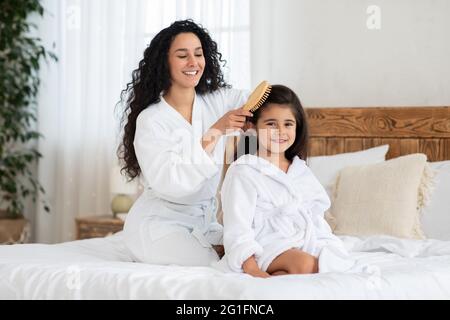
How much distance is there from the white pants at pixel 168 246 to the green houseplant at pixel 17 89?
255 centimetres

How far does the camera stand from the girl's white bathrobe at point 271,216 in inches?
91.1

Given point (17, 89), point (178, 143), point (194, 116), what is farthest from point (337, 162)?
point (17, 89)

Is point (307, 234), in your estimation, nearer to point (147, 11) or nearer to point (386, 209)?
point (386, 209)

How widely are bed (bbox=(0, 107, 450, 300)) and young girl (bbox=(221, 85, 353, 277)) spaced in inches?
4.9

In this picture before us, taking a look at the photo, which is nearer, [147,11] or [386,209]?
[386,209]

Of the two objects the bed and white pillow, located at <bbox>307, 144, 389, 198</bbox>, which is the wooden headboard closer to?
white pillow, located at <bbox>307, 144, 389, 198</bbox>

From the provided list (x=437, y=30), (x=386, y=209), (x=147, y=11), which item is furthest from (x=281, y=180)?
(x=147, y=11)

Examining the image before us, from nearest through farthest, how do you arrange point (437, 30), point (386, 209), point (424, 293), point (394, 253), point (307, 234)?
1. point (424, 293)
2. point (307, 234)
3. point (394, 253)
4. point (386, 209)
5. point (437, 30)

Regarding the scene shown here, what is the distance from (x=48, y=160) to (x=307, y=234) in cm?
314

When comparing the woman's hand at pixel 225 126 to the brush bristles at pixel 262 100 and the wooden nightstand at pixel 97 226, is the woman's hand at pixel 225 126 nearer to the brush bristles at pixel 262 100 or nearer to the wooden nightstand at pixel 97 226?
the brush bristles at pixel 262 100

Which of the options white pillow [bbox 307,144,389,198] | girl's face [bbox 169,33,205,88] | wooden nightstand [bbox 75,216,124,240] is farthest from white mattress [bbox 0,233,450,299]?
wooden nightstand [bbox 75,216,124,240]

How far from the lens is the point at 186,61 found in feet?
9.12

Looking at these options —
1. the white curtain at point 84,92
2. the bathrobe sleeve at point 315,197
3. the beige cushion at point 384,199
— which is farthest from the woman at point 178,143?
the white curtain at point 84,92

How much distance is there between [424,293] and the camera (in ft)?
7.29
